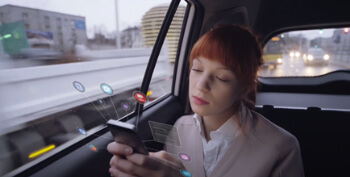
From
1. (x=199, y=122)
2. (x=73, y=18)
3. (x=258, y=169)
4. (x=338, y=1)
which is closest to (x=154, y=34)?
(x=73, y=18)

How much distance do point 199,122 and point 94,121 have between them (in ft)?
1.43

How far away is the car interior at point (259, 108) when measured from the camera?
959 millimetres

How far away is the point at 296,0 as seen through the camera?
1.96m

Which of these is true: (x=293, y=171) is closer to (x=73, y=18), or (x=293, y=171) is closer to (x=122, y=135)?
(x=122, y=135)

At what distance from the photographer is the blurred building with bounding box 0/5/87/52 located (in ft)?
2.91

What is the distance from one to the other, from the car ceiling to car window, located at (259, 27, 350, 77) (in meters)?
0.14

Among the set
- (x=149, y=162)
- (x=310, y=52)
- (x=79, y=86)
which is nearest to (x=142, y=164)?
(x=149, y=162)

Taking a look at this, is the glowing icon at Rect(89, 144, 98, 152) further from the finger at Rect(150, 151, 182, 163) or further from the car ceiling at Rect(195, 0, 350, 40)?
the car ceiling at Rect(195, 0, 350, 40)

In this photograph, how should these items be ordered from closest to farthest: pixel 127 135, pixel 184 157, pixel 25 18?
pixel 127 135 → pixel 184 157 → pixel 25 18

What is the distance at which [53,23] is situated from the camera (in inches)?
38.6

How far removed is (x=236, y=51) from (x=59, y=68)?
2.25 feet

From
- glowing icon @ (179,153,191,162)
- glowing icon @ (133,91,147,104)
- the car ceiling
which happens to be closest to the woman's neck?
glowing icon @ (179,153,191,162)

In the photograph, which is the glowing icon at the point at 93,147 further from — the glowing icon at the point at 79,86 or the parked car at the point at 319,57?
the parked car at the point at 319,57

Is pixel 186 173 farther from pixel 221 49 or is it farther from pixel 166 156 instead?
pixel 221 49
